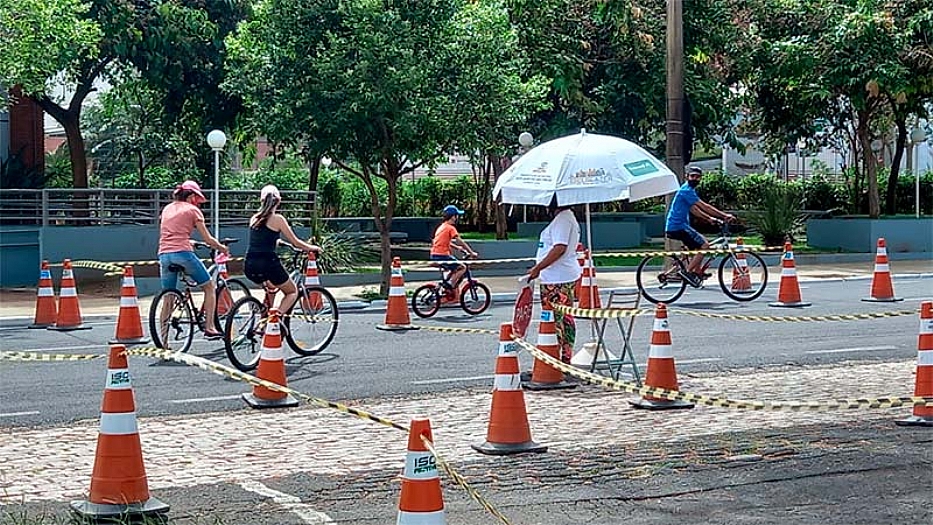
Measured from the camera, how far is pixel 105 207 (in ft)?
79.9

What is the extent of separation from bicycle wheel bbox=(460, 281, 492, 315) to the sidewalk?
6.89 feet

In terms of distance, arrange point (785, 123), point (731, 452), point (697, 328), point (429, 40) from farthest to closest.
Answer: point (785, 123), point (429, 40), point (697, 328), point (731, 452)

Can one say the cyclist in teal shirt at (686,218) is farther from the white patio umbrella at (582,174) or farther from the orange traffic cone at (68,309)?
the orange traffic cone at (68,309)

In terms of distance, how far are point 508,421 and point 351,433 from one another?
1468 millimetres

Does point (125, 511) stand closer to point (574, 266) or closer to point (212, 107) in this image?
point (574, 266)

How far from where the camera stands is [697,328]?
15.7m

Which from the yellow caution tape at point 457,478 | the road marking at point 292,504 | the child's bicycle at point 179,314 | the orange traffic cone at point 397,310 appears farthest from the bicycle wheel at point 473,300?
the yellow caution tape at point 457,478

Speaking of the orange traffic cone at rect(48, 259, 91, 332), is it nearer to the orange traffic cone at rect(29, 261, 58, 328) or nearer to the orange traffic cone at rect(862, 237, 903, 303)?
the orange traffic cone at rect(29, 261, 58, 328)

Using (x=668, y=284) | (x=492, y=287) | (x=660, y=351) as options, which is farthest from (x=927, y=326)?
(x=492, y=287)

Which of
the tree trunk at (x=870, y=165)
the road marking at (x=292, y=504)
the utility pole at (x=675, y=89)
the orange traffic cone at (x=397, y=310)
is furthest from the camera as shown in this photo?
the tree trunk at (x=870, y=165)

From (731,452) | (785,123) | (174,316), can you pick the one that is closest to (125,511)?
(731,452)

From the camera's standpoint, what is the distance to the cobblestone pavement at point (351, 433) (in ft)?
26.9

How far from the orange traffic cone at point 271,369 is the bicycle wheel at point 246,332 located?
169 centimetres

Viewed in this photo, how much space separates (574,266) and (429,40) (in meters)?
9.75
